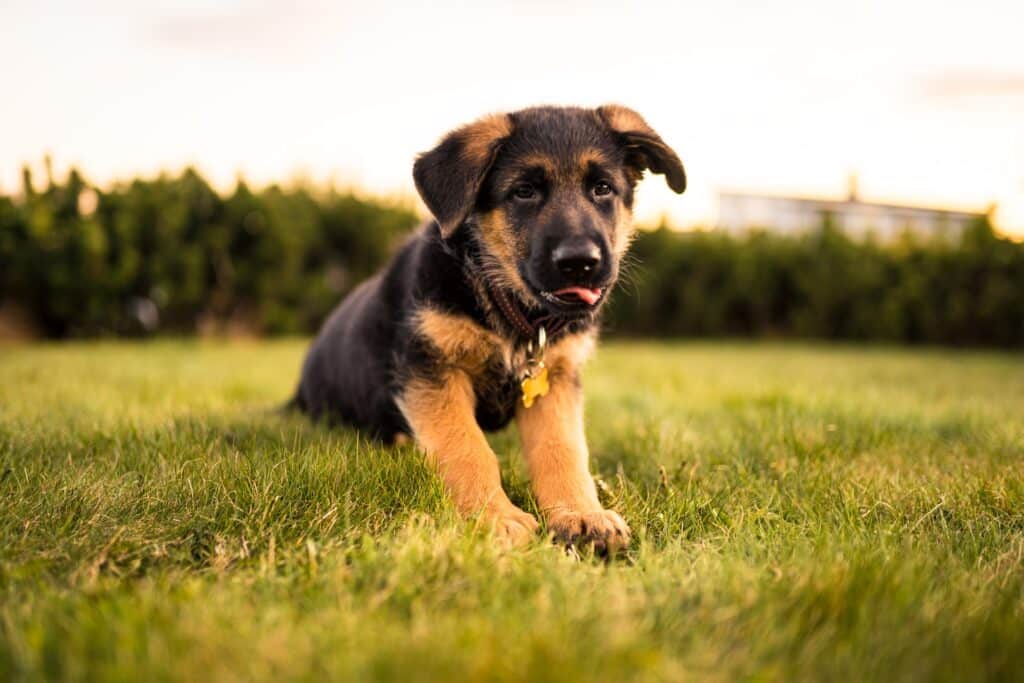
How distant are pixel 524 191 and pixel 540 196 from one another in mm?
71

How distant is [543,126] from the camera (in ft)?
10.5

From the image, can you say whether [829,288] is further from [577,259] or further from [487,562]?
[487,562]

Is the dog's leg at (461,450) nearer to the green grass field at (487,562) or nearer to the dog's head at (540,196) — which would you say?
the green grass field at (487,562)

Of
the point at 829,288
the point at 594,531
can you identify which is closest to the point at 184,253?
the point at 594,531

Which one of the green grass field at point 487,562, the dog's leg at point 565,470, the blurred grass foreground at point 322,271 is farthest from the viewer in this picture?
the blurred grass foreground at point 322,271

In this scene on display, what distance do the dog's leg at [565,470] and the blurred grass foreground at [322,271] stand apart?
20.5 ft

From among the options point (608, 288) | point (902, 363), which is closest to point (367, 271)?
point (902, 363)

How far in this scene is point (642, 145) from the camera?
136 inches

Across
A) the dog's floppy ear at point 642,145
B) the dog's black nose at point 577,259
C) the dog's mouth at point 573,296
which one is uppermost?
the dog's floppy ear at point 642,145

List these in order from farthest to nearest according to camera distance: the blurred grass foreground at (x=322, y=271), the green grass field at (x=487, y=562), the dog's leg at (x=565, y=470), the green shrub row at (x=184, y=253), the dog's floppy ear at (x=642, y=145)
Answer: the blurred grass foreground at (x=322, y=271) → the green shrub row at (x=184, y=253) → the dog's floppy ear at (x=642, y=145) → the dog's leg at (x=565, y=470) → the green grass field at (x=487, y=562)

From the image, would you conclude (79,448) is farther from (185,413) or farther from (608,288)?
(608,288)

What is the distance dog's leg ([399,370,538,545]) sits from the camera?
2489mm

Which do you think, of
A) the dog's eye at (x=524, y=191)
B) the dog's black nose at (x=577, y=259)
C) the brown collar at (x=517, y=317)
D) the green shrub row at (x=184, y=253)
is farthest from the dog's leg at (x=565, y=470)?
the green shrub row at (x=184, y=253)

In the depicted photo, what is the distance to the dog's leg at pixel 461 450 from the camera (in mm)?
2489
